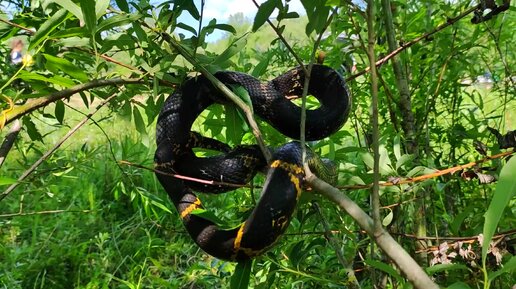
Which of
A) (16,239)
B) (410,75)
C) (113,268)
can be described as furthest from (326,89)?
(16,239)

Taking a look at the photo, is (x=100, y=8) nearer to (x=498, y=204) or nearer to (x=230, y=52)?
(x=230, y=52)

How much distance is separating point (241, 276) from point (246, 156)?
0.32 m

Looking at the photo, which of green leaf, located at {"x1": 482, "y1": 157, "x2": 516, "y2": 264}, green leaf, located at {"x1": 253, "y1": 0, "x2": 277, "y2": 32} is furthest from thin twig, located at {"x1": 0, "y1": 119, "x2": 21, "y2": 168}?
green leaf, located at {"x1": 482, "y1": 157, "x2": 516, "y2": 264}

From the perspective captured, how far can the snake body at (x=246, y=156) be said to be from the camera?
0.87m

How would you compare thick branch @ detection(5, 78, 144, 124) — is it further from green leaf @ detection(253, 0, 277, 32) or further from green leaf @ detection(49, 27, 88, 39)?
green leaf @ detection(253, 0, 277, 32)

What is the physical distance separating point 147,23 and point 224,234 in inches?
15.2

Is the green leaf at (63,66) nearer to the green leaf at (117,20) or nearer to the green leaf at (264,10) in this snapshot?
the green leaf at (117,20)

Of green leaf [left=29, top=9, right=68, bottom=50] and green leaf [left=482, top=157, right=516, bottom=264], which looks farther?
green leaf [left=29, top=9, right=68, bottom=50]

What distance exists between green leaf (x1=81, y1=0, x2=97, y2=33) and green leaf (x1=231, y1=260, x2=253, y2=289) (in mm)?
434

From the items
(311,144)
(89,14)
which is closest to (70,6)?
(89,14)

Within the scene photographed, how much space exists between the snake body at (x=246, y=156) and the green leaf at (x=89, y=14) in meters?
0.30

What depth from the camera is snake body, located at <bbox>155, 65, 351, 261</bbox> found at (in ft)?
2.86

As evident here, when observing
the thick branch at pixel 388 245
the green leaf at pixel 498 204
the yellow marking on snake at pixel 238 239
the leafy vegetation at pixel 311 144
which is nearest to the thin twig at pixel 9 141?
the leafy vegetation at pixel 311 144

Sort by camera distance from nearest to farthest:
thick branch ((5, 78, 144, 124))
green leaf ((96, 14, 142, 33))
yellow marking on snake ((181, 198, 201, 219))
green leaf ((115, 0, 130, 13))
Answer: thick branch ((5, 78, 144, 124)) < green leaf ((96, 14, 142, 33)) < green leaf ((115, 0, 130, 13)) < yellow marking on snake ((181, 198, 201, 219))
